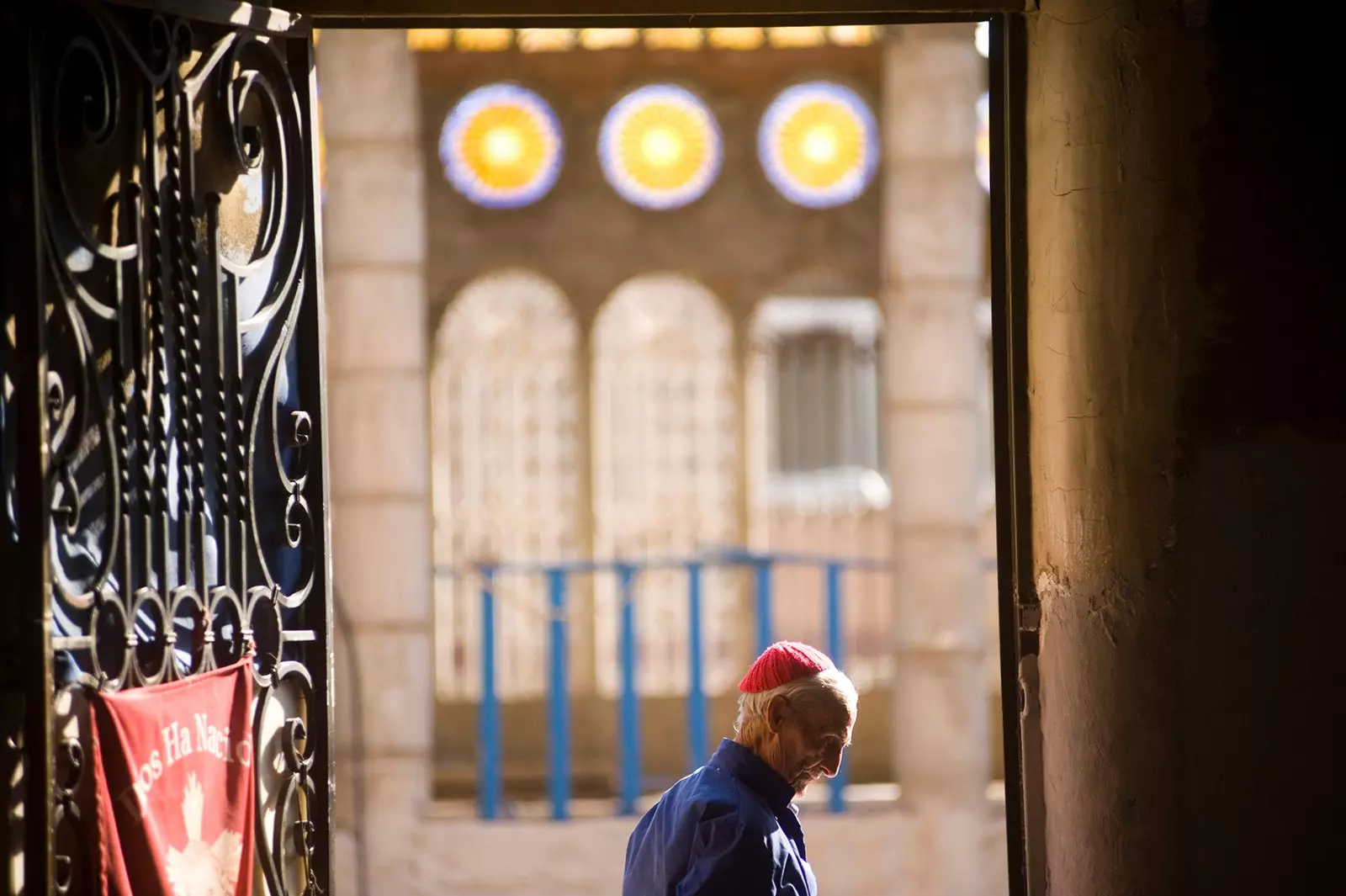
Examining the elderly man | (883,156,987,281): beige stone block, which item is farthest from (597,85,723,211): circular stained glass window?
the elderly man

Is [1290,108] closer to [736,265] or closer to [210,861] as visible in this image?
[210,861]

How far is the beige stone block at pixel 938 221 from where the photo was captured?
8.13 m

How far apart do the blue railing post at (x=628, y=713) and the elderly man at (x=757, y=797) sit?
4150mm

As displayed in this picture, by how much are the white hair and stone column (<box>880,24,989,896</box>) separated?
4211 mm

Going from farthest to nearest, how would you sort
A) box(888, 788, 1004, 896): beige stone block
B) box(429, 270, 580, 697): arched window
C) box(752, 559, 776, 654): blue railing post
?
box(429, 270, 580, 697): arched window
box(752, 559, 776, 654): blue railing post
box(888, 788, 1004, 896): beige stone block

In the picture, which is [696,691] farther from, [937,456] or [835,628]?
[937,456]

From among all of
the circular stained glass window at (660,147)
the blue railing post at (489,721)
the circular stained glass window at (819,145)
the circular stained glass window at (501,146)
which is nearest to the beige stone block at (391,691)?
the blue railing post at (489,721)

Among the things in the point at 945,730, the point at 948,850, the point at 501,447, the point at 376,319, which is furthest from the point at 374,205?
the point at 948,850

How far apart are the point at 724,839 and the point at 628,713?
476 centimetres

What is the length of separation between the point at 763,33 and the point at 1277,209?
6392 mm

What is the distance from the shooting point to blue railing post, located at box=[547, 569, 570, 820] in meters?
8.23

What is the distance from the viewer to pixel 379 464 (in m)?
7.86

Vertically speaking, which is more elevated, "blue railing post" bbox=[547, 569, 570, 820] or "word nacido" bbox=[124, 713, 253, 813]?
"word nacido" bbox=[124, 713, 253, 813]

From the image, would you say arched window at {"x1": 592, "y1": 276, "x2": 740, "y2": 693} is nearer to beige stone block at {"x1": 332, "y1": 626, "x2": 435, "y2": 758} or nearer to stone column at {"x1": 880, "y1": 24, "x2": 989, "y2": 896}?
stone column at {"x1": 880, "y1": 24, "x2": 989, "y2": 896}
